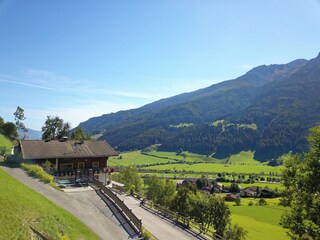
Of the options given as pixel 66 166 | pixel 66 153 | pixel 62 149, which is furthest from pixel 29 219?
pixel 62 149

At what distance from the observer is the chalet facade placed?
43.7m

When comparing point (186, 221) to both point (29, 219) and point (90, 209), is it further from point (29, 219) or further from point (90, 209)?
point (29, 219)

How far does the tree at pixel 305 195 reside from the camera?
63.2 ft

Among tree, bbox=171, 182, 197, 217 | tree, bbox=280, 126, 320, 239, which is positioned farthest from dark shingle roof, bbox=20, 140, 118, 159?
tree, bbox=280, 126, 320, 239

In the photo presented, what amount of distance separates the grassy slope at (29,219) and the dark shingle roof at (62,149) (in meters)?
17.8

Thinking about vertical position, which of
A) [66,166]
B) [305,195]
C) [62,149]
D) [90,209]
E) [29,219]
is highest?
[62,149]

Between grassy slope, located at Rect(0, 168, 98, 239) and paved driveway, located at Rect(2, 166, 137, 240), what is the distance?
81.5 inches

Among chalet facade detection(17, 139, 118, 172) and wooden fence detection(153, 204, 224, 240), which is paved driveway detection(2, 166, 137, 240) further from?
chalet facade detection(17, 139, 118, 172)

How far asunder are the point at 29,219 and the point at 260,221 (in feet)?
269

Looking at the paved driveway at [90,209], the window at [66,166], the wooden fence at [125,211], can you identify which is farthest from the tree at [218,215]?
the window at [66,166]

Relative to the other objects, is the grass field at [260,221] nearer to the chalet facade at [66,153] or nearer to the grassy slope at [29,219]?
the chalet facade at [66,153]

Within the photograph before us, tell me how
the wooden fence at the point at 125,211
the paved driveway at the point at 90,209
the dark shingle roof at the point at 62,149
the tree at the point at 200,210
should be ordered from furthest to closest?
1. the tree at the point at 200,210
2. the dark shingle roof at the point at 62,149
3. the wooden fence at the point at 125,211
4. the paved driveway at the point at 90,209

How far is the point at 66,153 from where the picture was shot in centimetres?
4556

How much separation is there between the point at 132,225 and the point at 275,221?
7460 centimetres
